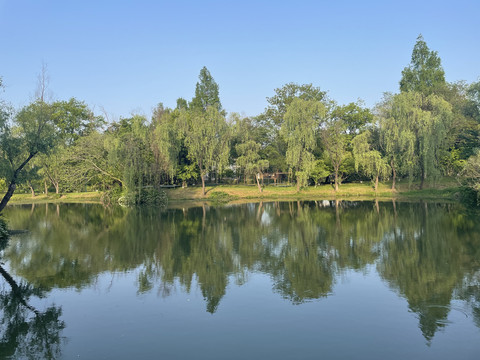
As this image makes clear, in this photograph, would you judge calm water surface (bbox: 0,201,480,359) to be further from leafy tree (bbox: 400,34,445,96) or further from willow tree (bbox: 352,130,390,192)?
leafy tree (bbox: 400,34,445,96)

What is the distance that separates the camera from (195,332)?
9406mm

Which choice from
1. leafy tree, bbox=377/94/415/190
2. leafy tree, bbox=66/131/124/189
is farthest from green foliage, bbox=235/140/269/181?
leafy tree, bbox=66/131/124/189

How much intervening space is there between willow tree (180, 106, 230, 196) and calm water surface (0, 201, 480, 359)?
24369 mm

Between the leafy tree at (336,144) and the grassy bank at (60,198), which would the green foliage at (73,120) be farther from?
the leafy tree at (336,144)

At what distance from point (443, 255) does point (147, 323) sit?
12.6 metres

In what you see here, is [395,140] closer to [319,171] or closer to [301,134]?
[319,171]

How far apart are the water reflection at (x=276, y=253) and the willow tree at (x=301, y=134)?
17429mm

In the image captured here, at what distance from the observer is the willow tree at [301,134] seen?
4725 cm

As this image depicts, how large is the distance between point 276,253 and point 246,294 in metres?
5.63

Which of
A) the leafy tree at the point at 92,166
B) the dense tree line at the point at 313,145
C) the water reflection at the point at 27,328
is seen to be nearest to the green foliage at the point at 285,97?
the dense tree line at the point at 313,145

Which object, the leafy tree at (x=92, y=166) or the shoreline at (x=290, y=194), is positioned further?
the leafy tree at (x=92, y=166)

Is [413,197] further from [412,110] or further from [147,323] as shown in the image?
[147,323]

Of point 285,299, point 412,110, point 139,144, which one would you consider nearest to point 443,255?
point 285,299

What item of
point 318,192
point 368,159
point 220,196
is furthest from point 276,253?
point 318,192
